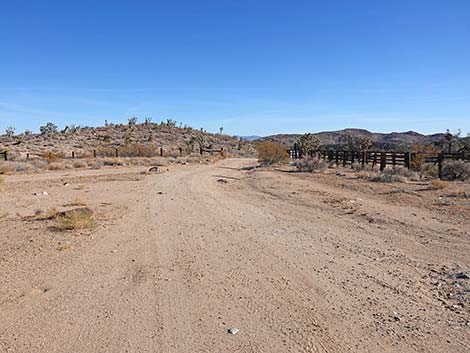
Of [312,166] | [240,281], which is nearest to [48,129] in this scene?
[312,166]

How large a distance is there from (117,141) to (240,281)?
7562cm

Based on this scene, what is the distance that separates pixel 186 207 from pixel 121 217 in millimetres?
2651

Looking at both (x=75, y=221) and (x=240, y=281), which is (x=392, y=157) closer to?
(x=75, y=221)

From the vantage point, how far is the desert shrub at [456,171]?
948 inches

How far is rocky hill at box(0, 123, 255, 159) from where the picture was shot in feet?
195

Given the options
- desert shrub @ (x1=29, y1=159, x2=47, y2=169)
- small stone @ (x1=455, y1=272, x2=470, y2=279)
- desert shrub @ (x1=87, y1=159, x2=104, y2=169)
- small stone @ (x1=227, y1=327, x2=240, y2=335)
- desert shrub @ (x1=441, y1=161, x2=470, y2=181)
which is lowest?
desert shrub @ (x1=87, y1=159, x2=104, y2=169)

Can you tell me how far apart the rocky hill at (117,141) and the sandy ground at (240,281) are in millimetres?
38351

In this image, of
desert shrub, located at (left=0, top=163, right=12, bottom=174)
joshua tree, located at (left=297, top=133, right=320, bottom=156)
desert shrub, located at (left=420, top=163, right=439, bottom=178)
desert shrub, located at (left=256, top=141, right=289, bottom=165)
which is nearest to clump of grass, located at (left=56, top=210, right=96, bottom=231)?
desert shrub, located at (left=420, top=163, right=439, bottom=178)

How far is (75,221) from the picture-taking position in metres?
11.4

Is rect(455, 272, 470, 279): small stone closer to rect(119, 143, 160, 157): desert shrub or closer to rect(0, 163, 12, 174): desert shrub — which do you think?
rect(0, 163, 12, 174): desert shrub

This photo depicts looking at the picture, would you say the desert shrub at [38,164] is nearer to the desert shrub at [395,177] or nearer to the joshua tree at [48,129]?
the desert shrub at [395,177]

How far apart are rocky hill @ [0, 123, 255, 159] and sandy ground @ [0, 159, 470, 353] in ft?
126

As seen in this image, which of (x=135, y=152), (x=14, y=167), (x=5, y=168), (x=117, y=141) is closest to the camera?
(x=5, y=168)

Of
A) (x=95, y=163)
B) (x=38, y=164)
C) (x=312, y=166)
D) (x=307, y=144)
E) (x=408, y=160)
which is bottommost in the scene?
(x=95, y=163)
